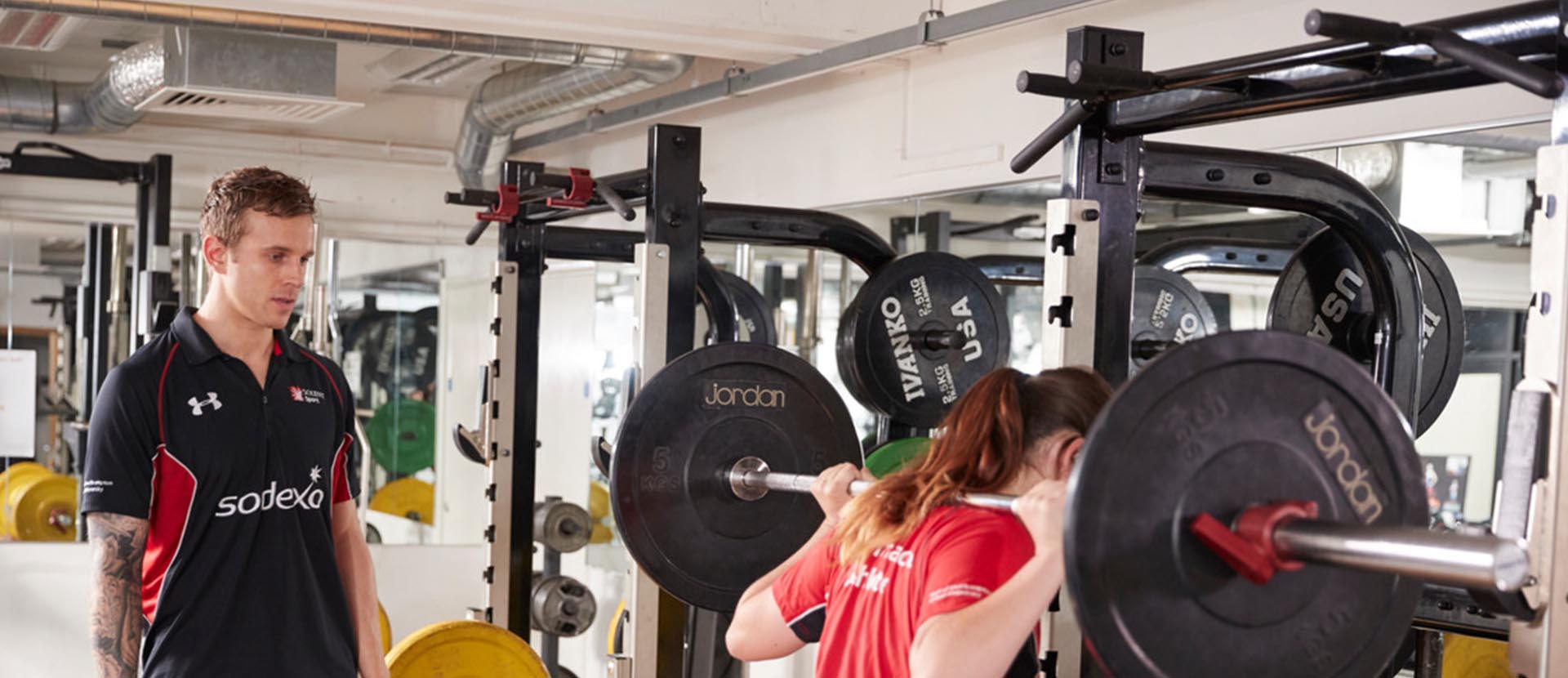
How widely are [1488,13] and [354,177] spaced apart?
23.2 ft

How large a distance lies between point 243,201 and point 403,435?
571 centimetres

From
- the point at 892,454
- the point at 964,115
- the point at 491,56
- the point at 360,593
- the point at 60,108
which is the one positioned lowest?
the point at 360,593

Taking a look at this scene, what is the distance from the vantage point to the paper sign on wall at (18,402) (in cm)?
727

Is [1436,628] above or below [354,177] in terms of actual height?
below

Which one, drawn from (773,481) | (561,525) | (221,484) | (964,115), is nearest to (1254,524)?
(221,484)

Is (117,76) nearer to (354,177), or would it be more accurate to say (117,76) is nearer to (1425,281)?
(354,177)

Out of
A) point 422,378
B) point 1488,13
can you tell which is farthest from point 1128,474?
point 422,378

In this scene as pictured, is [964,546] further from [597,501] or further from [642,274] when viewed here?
[597,501]

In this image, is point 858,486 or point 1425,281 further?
point 1425,281

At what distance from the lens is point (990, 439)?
199 cm

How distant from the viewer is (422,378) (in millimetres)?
7969

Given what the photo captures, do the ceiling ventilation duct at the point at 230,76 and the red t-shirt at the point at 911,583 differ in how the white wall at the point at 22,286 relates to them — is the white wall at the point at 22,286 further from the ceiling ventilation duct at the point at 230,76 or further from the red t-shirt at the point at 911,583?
the red t-shirt at the point at 911,583

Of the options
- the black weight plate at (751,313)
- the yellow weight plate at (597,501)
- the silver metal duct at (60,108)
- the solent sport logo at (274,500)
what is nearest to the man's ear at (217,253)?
the solent sport logo at (274,500)

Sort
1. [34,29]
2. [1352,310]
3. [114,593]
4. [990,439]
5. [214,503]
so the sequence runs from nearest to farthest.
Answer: [990,439], [114,593], [214,503], [1352,310], [34,29]
